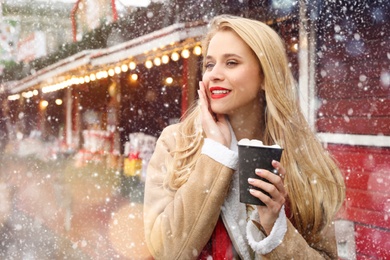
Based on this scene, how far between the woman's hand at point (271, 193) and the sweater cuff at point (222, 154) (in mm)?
200

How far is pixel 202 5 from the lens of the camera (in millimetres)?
5523

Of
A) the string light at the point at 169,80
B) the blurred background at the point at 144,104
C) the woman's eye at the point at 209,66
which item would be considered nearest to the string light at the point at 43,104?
the blurred background at the point at 144,104

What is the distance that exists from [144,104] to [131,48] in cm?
484

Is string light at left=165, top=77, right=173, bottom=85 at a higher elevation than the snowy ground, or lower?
higher

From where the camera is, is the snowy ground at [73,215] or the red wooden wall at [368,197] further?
the snowy ground at [73,215]

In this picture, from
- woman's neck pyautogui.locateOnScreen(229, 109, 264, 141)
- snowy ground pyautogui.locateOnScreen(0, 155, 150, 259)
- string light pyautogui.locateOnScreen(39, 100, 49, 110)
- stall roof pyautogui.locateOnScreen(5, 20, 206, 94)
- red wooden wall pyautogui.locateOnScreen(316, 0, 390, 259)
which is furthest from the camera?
string light pyautogui.locateOnScreen(39, 100, 49, 110)

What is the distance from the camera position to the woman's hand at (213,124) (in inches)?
68.2

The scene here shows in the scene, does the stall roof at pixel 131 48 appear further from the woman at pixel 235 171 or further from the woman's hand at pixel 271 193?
the woman's hand at pixel 271 193

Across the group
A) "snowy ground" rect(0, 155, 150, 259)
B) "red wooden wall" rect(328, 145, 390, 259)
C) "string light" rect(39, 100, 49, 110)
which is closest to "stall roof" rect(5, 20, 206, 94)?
"red wooden wall" rect(328, 145, 390, 259)

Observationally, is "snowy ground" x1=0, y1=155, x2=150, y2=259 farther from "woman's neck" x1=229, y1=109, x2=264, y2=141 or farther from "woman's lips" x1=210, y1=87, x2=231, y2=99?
"woman's lips" x1=210, y1=87, x2=231, y2=99

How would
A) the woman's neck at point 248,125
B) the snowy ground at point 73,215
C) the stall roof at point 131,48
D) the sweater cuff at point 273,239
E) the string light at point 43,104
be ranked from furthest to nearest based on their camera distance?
the string light at point 43,104, the snowy ground at point 73,215, the stall roof at point 131,48, the woman's neck at point 248,125, the sweater cuff at point 273,239

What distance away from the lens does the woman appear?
165 cm

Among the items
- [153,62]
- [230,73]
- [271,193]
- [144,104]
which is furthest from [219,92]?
[144,104]

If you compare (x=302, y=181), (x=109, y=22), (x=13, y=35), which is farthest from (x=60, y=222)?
(x=13, y=35)
